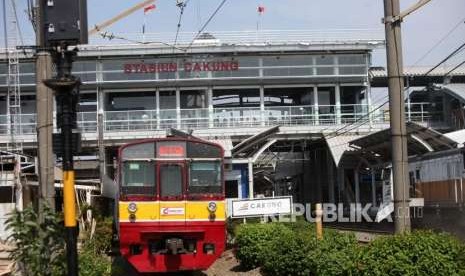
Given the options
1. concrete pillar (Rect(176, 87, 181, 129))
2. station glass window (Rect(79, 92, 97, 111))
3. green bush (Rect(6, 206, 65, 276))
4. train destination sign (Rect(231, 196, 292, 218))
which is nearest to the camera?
green bush (Rect(6, 206, 65, 276))

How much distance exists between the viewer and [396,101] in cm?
1091

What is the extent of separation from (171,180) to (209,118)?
23.5 meters

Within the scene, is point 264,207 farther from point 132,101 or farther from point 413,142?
point 132,101

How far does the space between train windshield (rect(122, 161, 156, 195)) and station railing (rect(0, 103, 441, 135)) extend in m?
22.8

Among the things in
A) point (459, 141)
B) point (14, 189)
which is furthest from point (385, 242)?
point (14, 189)

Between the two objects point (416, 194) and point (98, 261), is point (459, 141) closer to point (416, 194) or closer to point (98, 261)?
point (416, 194)

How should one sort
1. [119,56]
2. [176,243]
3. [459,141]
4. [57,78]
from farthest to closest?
[119,56] < [459,141] < [176,243] < [57,78]

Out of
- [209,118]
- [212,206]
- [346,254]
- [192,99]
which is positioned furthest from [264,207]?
[192,99]

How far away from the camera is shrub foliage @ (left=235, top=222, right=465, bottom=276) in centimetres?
811

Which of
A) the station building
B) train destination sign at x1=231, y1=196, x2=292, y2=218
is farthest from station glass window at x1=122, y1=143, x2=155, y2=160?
the station building

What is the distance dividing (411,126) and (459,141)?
5.10 ft

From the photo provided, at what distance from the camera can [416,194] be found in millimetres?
24531

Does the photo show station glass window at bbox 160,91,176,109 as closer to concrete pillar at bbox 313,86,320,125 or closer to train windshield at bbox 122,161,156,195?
concrete pillar at bbox 313,86,320,125

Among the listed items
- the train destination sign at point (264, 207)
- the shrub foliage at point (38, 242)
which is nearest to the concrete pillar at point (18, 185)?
the train destination sign at point (264, 207)
